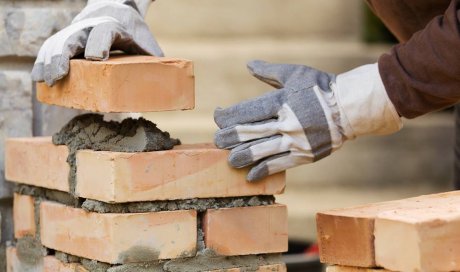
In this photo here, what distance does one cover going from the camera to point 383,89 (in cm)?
296

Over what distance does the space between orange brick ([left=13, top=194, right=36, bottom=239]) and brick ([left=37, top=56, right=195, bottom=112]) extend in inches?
17.7

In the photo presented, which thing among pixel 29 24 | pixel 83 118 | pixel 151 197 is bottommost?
pixel 151 197

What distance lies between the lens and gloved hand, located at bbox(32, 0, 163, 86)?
2.81 m

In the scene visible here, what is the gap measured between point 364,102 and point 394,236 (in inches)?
24.4

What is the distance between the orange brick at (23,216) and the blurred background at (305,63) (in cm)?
333

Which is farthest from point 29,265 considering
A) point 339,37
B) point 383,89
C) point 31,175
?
point 339,37

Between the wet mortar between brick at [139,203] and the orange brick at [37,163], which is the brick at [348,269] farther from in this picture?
the orange brick at [37,163]

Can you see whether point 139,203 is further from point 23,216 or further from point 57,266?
point 23,216

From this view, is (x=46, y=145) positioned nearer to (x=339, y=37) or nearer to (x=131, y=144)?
(x=131, y=144)

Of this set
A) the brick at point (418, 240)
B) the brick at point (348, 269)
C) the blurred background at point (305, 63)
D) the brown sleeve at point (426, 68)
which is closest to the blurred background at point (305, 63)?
the blurred background at point (305, 63)

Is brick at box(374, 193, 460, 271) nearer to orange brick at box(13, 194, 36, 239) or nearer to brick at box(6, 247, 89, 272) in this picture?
brick at box(6, 247, 89, 272)

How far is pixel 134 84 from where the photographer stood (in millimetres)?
2695

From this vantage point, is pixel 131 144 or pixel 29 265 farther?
pixel 29 265

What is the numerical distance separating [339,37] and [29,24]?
4341 millimetres
